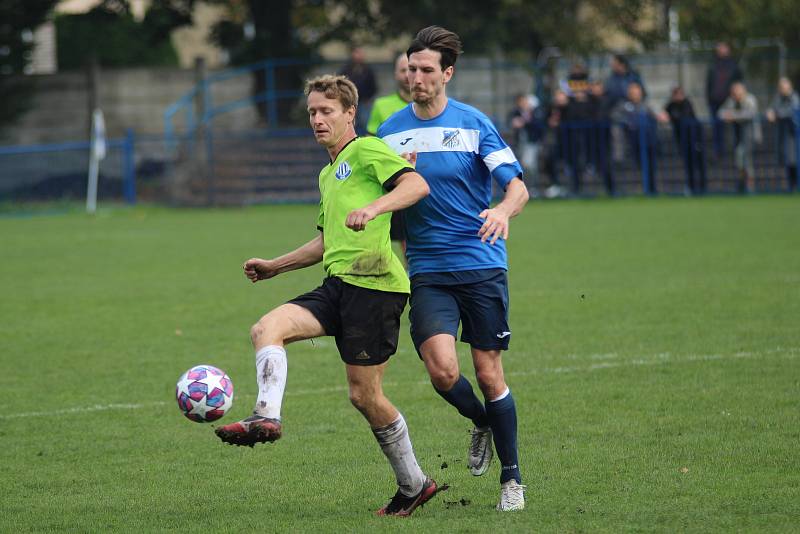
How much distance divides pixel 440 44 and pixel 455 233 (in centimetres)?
86

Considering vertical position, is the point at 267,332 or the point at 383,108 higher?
the point at 383,108

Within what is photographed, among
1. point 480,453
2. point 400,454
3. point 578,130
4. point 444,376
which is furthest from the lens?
point 578,130

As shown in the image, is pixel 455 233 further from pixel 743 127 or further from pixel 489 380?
pixel 743 127

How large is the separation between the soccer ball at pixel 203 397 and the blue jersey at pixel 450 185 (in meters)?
1.07

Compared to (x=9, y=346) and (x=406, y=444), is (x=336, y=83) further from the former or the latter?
(x=9, y=346)

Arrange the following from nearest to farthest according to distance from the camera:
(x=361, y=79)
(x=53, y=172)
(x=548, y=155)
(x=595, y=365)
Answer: (x=595, y=365), (x=361, y=79), (x=548, y=155), (x=53, y=172)

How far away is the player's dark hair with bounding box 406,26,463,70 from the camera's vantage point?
5816 millimetres

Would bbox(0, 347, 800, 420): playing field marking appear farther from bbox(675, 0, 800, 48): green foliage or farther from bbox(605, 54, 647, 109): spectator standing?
bbox(675, 0, 800, 48): green foliage

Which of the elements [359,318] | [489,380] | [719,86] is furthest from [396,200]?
[719,86]

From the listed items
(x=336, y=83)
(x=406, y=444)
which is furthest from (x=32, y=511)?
(x=336, y=83)

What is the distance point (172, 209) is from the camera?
26.5m

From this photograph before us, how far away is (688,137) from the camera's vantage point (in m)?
24.6

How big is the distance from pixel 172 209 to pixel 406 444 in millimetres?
21587

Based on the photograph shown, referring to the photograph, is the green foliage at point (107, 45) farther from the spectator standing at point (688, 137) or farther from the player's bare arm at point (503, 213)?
the player's bare arm at point (503, 213)
